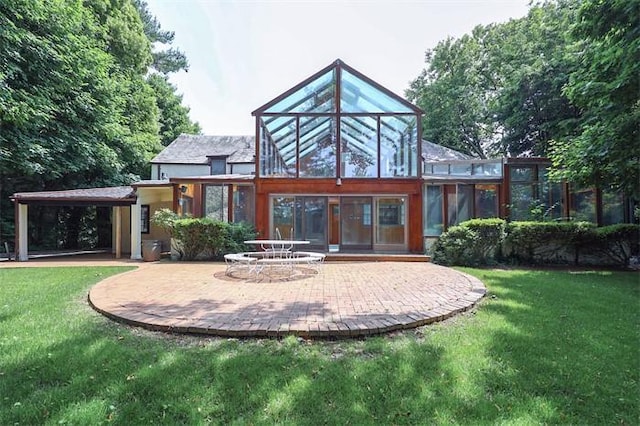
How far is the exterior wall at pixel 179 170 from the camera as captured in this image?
2033cm

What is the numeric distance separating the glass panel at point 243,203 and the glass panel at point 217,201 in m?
0.33

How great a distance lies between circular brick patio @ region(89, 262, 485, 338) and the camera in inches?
171

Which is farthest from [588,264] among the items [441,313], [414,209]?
[441,313]

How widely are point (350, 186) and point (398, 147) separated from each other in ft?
7.66

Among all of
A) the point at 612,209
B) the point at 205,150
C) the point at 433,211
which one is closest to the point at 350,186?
the point at 433,211

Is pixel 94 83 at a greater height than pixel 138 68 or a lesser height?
lesser

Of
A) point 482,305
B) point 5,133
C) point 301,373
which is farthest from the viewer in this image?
point 5,133

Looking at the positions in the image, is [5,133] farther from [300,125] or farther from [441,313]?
[441,313]

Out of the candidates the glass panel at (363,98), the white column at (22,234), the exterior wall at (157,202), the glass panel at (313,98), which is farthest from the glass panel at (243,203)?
the white column at (22,234)

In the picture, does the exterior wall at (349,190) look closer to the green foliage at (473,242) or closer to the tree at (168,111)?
the green foliage at (473,242)

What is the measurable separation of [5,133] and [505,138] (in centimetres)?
2583

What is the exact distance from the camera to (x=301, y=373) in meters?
3.26

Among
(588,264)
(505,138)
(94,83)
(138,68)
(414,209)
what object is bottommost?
(588,264)

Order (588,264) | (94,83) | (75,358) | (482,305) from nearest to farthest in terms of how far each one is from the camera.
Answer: (75,358) < (482,305) < (588,264) < (94,83)
